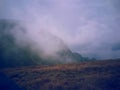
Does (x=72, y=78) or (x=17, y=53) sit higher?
(x=17, y=53)

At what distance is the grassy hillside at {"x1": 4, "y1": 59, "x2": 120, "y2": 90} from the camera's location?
50281 mm

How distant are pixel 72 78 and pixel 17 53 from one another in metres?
64.8

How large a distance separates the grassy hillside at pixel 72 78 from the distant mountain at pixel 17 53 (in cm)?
3911

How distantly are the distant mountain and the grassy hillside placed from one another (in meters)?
39.1

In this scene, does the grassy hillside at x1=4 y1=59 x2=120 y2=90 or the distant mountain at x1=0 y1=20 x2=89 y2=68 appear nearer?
the grassy hillside at x1=4 y1=59 x2=120 y2=90

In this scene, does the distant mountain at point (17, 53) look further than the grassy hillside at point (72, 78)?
Yes

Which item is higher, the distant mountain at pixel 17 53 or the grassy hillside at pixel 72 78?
the distant mountain at pixel 17 53

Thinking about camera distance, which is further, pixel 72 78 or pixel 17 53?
pixel 17 53

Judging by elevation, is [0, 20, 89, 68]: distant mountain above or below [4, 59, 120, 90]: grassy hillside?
above

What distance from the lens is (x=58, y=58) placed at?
138500 millimetres

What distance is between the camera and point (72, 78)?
5466 cm

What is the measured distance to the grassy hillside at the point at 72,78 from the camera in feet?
165

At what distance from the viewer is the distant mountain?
10465 centimetres

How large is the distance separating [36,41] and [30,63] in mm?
39124
